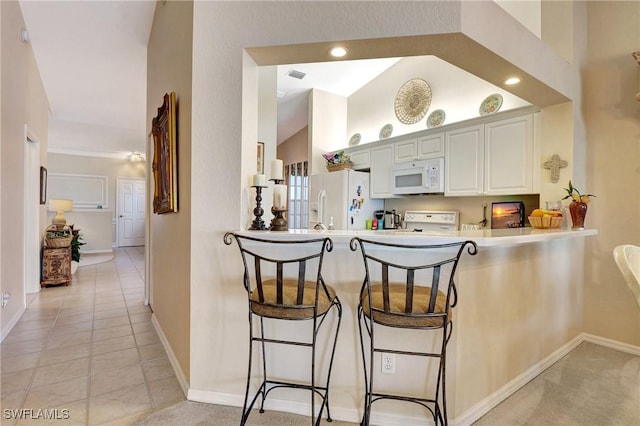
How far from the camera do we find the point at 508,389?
2020mm

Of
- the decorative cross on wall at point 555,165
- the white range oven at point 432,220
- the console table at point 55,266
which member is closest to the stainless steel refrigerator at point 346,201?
the white range oven at point 432,220

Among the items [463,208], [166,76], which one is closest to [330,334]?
[166,76]

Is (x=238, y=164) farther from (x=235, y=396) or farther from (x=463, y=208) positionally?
Answer: (x=463, y=208)

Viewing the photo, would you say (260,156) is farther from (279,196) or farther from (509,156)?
(509,156)

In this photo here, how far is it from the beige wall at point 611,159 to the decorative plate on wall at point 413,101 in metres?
1.74

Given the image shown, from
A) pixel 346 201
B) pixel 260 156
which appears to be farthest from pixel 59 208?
pixel 346 201

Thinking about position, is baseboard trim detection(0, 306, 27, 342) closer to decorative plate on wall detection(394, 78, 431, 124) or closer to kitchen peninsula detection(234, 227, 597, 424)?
kitchen peninsula detection(234, 227, 597, 424)

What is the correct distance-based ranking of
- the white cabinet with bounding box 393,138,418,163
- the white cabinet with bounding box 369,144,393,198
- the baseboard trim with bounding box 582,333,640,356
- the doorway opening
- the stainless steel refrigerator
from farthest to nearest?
1. the doorway opening
2. the stainless steel refrigerator
3. the white cabinet with bounding box 369,144,393,198
4. the white cabinet with bounding box 393,138,418,163
5. the baseboard trim with bounding box 582,333,640,356

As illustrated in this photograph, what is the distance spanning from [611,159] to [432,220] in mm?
1835

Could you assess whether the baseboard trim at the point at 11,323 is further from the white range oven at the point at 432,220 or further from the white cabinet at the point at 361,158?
the white cabinet at the point at 361,158

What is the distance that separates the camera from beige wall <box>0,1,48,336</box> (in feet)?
9.19

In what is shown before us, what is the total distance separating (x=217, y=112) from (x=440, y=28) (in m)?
1.35

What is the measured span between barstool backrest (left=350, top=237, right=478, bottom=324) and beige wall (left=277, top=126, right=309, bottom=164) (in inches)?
210

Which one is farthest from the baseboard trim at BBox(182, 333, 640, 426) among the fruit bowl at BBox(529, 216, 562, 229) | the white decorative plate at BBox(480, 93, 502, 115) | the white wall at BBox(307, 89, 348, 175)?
the white wall at BBox(307, 89, 348, 175)
